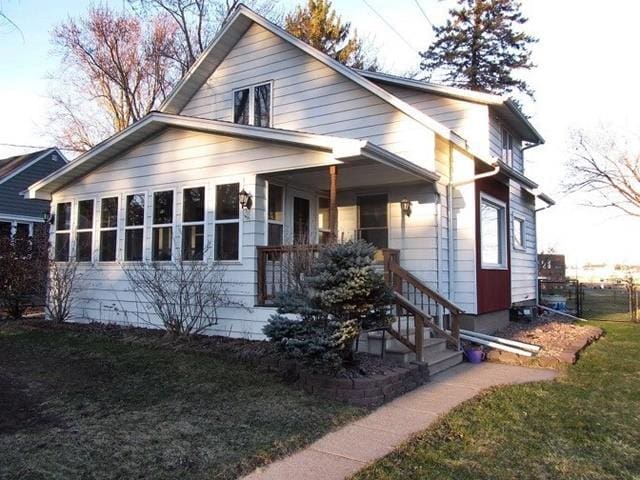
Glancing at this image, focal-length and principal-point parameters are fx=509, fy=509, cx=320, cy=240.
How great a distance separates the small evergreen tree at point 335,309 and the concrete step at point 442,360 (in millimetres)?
1505

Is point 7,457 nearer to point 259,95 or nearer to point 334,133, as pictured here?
point 334,133

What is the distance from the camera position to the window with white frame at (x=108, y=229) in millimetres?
9922

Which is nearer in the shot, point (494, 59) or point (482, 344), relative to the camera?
point (482, 344)

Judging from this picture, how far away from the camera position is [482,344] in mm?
8227

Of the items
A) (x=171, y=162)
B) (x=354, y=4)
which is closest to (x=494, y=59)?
(x=354, y=4)

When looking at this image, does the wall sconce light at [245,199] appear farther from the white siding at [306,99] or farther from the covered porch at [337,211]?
the white siding at [306,99]

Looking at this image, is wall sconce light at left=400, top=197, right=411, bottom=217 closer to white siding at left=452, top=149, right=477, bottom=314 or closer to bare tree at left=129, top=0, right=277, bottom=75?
white siding at left=452, top=149, right=477, bottom=314

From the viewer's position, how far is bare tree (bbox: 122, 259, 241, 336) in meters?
8.20

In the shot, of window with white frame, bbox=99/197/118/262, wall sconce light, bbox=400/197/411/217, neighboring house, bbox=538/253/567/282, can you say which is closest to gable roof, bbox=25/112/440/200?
wall sconce light, bbox=400/197/411/217

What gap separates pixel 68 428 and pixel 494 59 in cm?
2466

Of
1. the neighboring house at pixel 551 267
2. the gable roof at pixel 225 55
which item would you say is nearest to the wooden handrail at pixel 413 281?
the gable roof at pixel 225 55

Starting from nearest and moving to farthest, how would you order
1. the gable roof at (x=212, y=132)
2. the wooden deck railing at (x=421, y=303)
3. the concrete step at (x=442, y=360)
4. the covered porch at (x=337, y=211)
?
the wooden deck railing at (x=421, y=303) → the concrete step at (x=442, y=360) → the gable roof at (x=212, y=132) → the covered porch at (x=337, y=211)

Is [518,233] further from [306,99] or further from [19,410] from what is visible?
[19,410]

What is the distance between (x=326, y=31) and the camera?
2339 cm
